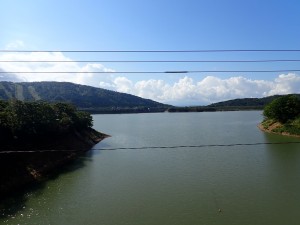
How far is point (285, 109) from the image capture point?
68938 mm

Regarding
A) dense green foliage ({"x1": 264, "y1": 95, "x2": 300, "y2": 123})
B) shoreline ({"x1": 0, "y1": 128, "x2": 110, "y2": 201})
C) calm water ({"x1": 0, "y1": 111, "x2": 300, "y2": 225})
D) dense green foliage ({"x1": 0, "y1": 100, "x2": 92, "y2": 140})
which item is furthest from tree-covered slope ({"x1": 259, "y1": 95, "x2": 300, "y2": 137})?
dense green foliage ({"x1": 0, "y1": 100, "x2": 92, "y2": 140})

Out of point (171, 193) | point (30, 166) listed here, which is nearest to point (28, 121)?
point (30, 166)

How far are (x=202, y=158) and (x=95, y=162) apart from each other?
13.8 metres

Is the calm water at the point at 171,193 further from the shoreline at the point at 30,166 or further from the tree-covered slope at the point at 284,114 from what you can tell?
the tree-covered slope at the point at 284,114

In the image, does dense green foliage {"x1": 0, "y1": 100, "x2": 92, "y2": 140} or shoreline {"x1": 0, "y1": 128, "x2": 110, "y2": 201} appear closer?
shoreline {"x1": 0, "y1": 128, "x2": 110, "y2": 201}

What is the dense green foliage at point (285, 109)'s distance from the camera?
68.2 metres

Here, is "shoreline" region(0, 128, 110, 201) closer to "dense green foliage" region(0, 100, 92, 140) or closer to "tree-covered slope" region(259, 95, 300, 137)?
"dense green foliage" region(0, 100, 92, 140)

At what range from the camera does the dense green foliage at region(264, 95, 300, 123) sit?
68188 mm

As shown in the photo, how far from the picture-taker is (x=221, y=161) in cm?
3831

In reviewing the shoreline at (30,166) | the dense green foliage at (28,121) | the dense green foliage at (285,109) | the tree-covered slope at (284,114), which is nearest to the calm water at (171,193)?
the shoreline at (30,166)

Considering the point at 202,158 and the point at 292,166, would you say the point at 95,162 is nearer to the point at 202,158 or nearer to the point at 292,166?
the point at 202,158

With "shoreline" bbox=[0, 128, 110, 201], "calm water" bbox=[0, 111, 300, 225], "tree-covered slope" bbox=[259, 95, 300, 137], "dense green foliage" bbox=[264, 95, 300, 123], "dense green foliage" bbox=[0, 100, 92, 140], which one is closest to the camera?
"calm water" bbox=[0, 111, 300, 225]

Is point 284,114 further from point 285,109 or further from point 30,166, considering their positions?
point 30,166

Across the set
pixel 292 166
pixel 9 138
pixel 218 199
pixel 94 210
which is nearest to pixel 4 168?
pixel 9 138
